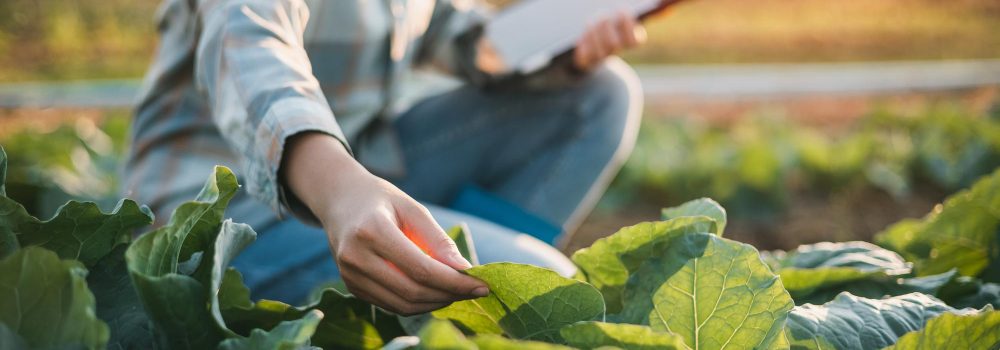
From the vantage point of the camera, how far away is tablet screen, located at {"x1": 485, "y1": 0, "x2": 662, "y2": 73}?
2.15 m

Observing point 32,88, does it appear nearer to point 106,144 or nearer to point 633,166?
point 106,144

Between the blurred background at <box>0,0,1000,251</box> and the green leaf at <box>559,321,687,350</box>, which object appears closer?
the green leaf at <box>559,321,687,350</box>

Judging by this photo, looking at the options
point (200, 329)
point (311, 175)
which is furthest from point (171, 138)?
point (200, 329)

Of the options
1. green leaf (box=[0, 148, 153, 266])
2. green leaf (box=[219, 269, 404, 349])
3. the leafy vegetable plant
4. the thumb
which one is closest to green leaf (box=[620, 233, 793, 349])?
the leafy vegetable plant

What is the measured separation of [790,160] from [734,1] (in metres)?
8.60

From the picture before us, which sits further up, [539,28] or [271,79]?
[271,79]

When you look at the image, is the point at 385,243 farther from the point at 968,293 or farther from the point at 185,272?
the point at 968,293

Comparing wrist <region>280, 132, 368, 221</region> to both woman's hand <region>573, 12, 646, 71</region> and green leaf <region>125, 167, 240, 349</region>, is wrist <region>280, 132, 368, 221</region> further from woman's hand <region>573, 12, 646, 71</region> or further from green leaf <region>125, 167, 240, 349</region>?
woman's hand <region>573, 12, 646, 71</region>

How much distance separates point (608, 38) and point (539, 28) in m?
0.21

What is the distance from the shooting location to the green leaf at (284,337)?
2.51 feet

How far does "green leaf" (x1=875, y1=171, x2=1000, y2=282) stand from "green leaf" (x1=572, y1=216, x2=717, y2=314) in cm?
61

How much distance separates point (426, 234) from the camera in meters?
0.98

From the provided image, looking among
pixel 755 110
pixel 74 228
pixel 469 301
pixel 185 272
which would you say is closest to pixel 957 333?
pixel 469 301

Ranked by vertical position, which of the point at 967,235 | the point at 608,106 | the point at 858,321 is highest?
the point at 858,321
